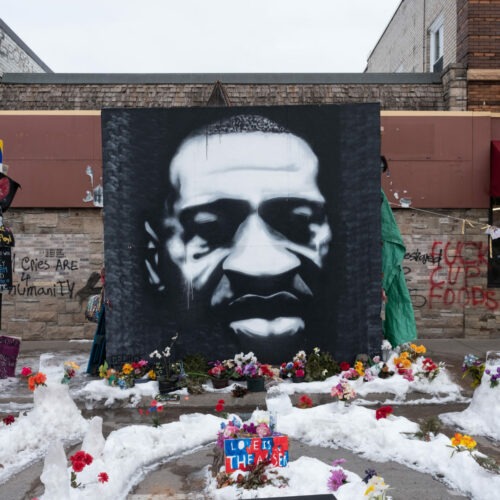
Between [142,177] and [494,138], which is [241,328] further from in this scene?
[494,138]

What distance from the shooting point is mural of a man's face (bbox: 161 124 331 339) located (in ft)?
26.9

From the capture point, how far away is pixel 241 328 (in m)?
8.22

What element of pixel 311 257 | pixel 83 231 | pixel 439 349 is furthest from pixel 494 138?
pixel 83 231

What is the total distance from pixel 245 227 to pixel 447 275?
16.7 ft

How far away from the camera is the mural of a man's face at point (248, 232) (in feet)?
26.9

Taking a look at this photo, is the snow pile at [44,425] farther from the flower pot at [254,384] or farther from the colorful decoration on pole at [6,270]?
the colorful decoration on pole at [6,270]

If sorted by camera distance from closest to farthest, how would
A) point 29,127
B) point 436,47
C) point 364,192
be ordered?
point 364,192
point 29,127
point 436,47

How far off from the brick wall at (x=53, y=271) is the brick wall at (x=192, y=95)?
2420mm

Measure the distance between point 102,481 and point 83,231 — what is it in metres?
7.57

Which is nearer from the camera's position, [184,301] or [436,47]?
[184,301]

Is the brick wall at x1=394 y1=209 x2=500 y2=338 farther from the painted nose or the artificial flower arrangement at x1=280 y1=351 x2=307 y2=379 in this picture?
the artificial flower arrangement at x1=280 y1=351 x2=307 y2=379

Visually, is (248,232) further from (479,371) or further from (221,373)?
(479,371)

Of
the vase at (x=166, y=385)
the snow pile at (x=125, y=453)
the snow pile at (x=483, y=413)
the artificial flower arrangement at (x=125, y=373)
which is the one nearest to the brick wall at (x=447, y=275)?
the snow pile at (x=483, y=413)

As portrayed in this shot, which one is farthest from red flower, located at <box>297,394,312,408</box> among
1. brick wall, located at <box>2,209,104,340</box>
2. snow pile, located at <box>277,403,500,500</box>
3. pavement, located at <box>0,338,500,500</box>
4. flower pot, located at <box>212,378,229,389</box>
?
brick wall, located at <box>2,209,104,340</box>
